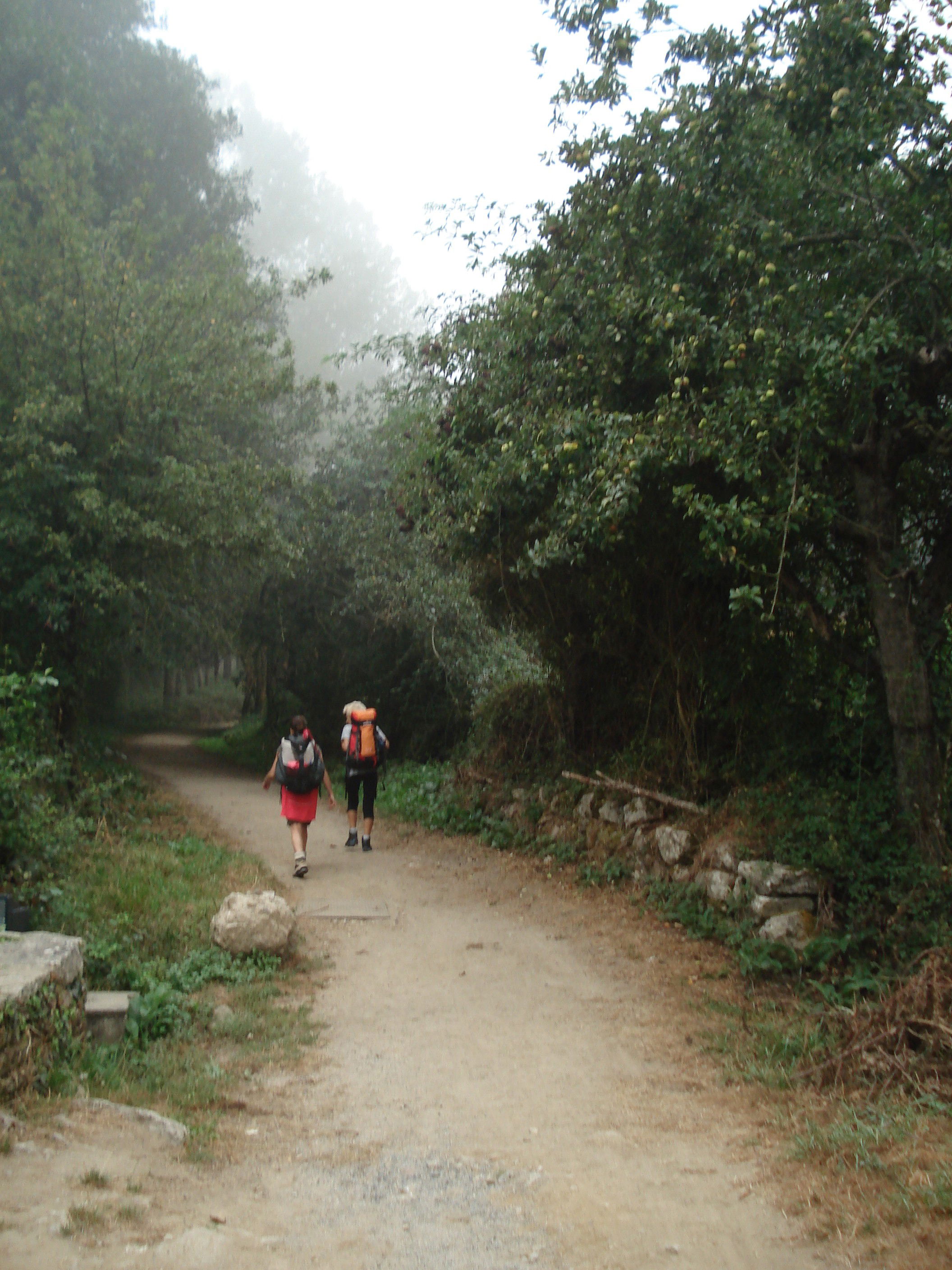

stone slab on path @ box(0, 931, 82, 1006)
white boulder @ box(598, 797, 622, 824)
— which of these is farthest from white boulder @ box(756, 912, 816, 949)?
stone slab on path @ box(0, 931, 82, 1006)

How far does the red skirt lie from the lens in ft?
33.9

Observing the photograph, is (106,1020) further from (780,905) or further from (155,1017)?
(780,905)

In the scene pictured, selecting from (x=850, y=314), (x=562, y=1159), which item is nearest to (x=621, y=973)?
(x=562, y=1159)

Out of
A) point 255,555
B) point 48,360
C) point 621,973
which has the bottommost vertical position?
point 621,973

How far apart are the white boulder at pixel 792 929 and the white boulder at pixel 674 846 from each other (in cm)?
167

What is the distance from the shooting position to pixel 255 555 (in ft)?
50.1

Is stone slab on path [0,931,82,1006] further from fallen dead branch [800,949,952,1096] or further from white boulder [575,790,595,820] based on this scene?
white boulder [575,790,595,820]

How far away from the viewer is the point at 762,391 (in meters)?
6.40

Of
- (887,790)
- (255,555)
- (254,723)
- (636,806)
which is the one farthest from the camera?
(254,723)

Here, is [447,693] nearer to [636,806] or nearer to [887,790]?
[636,806]

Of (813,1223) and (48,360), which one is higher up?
(48,360)

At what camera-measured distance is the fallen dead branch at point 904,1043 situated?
483cm

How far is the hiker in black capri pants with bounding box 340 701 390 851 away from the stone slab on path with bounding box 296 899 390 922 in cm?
216

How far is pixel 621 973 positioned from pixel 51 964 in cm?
425
